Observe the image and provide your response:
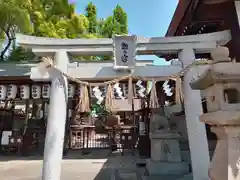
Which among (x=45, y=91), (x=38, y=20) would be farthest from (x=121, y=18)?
(x=45, y=91)

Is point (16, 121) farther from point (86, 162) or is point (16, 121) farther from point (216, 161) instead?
point (216, 161)

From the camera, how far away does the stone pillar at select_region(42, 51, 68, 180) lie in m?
4.70

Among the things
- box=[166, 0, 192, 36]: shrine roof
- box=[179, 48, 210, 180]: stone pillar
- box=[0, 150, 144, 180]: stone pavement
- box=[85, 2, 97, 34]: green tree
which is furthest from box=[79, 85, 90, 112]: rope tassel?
box=[85, 2, 97, 34]: green tree

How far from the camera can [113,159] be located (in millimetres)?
9281

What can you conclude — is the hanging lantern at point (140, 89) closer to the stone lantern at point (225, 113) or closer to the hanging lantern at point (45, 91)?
the stone lantern at point (225, 113)

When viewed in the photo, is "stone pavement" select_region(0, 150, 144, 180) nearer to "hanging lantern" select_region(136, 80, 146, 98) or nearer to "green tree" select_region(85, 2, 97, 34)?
"hanging lantern" select_region(136, 80, 146, 98)

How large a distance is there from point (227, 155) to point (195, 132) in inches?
84.5

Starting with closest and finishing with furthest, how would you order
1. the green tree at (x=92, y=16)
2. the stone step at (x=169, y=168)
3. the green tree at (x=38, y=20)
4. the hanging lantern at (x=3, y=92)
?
the hanging lantern at (x=3, y=92)
the stone step at (x=169, y=168)
the green tree at (x=38, y=20)
the green tree at (x=92, y=16)

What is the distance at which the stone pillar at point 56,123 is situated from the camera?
4.70 meters

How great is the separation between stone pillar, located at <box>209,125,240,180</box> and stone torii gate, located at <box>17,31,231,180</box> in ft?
6.34

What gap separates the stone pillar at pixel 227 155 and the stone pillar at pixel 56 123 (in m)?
3.37

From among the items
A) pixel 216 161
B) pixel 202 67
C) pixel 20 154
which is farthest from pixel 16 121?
pixel 216 161

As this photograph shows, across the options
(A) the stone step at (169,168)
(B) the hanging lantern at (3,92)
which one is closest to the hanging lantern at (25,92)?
(B) the hanging lantern at (3,92)

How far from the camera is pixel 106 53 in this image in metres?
5.44
